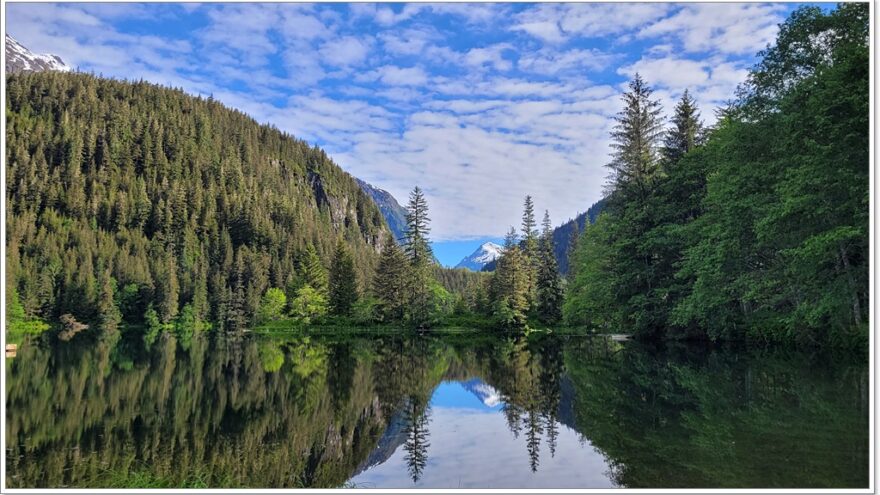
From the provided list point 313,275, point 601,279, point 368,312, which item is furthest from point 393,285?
point 601,279

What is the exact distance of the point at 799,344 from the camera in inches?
1076

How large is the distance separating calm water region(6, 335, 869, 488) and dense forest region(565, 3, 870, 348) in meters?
3.19

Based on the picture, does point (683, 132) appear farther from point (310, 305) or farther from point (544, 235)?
point (310, 305)

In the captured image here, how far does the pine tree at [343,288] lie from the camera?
7794 cm

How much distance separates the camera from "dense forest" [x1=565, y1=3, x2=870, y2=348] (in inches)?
727

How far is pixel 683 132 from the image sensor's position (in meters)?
35.0

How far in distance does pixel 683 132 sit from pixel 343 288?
5300 cm

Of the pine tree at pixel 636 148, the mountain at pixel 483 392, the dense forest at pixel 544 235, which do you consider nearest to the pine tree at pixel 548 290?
the dense forest at pixel 544 235

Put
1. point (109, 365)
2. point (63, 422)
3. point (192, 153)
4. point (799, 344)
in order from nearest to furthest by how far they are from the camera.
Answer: point (63, 422), point (799, 344), point (109, 365), point (192, 153)

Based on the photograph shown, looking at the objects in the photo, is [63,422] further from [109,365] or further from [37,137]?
[37,137]

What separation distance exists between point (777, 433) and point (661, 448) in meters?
2.21

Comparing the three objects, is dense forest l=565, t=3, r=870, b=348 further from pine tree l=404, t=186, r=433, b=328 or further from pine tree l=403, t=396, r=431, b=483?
pine tree l=404, t=186, r=433, b=328

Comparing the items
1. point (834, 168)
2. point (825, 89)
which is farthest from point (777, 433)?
point (825, 89)

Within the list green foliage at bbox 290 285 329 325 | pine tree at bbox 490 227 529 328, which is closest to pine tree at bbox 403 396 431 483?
pine tree at bbox 490 227 529 328
